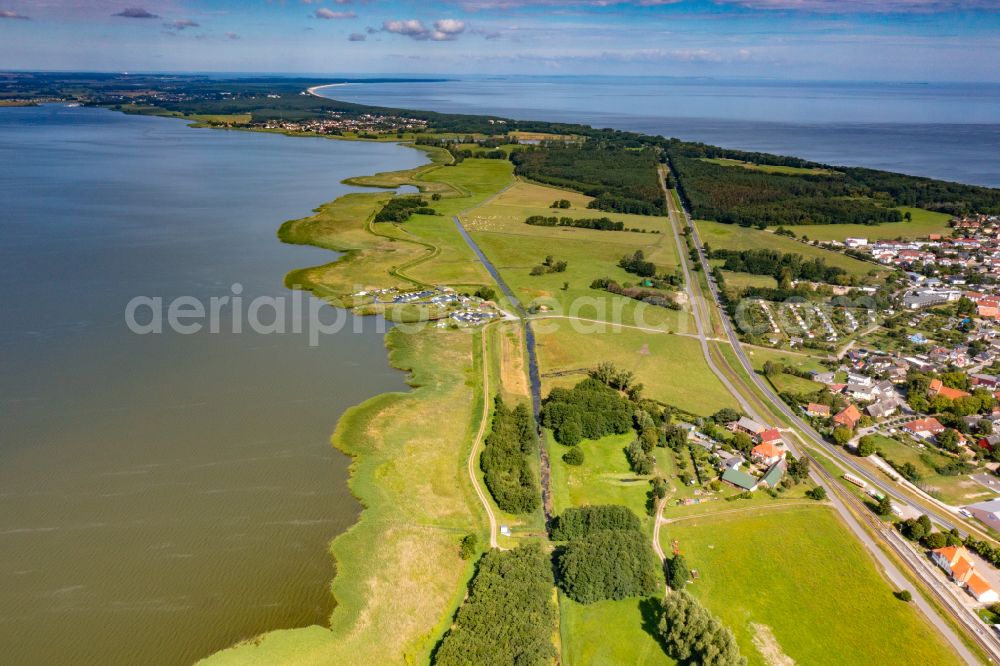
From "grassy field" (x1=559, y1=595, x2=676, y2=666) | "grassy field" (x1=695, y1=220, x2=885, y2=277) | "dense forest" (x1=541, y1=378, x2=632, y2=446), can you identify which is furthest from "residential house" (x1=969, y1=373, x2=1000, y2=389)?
"grassy field" (x1=559, y1=595, x2=676, y2=666)

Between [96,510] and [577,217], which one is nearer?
[96,510]

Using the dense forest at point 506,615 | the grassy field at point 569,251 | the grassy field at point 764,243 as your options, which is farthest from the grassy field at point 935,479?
the grassy field at point 764,243

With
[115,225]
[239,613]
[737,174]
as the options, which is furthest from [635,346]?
[737,174]

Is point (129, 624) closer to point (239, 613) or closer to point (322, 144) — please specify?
point (239, 613)

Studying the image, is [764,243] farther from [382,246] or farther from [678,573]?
[678,573]

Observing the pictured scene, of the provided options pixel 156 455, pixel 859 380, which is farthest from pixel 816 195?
pixel 156 455

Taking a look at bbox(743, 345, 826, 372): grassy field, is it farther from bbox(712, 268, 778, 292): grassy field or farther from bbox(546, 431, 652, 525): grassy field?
bbox(546, 431, 652, 525): grassy field
